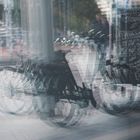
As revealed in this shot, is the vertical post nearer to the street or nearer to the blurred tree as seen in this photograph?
the blurred tree

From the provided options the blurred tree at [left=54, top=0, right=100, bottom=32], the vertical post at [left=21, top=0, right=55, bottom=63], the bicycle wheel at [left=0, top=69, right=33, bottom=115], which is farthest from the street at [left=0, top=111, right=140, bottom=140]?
the blurred tree at [left=54, top=0, right=100, bottom=32]

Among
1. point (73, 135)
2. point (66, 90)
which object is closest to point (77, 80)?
point (66, 90)

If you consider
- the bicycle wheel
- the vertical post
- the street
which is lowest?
the street

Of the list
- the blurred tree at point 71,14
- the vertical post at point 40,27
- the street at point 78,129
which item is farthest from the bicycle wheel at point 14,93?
the blurred tree at point 71,14

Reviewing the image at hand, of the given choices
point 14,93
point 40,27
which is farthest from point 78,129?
point 40,27

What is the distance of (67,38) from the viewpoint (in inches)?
147

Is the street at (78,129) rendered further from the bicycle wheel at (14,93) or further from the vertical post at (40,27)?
the vertical post at (40,27)

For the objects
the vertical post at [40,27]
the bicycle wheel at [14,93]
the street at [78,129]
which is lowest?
the street at [78,129]

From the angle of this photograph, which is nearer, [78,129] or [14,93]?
[14,93]

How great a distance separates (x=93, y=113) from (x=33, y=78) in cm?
52

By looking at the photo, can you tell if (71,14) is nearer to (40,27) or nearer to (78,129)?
(40,27)

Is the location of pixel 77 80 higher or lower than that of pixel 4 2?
lower

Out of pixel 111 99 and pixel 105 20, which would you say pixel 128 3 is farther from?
pixel 111 99

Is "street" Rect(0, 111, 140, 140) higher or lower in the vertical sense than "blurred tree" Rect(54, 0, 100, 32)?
lower
